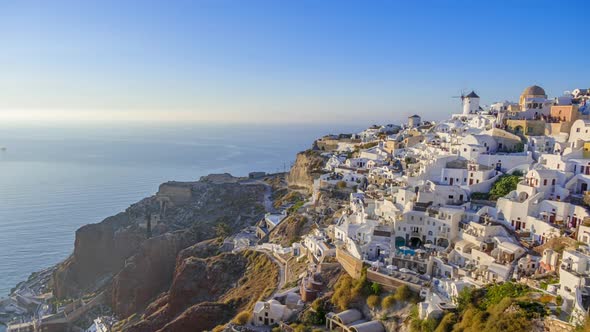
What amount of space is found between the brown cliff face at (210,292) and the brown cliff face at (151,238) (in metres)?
4.86

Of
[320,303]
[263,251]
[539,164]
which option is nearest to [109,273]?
[263,251]

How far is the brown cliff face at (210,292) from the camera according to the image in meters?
28.0

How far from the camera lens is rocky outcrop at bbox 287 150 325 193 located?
2067 inches

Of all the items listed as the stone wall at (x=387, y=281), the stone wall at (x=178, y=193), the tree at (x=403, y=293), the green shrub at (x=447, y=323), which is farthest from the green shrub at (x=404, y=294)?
the stone wall at (x=178, y=193)

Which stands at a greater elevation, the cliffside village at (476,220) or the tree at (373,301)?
the cliffside village at (476,220)

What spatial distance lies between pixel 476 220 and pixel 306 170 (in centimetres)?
3122

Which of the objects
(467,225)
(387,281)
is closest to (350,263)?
(387,281)

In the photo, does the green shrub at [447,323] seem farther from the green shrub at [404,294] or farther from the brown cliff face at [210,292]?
the brown cliff face at [210,292]

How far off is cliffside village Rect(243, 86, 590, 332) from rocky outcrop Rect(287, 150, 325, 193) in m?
13.1

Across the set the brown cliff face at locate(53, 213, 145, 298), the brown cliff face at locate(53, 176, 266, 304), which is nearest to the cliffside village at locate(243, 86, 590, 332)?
the brown cliff face at locate(53, 176, 266, 304)

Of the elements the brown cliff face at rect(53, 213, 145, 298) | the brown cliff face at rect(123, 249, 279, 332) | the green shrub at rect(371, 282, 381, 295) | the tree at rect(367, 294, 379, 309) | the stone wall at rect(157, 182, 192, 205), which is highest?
the green shrub at rect(371, 282, 381, 295)

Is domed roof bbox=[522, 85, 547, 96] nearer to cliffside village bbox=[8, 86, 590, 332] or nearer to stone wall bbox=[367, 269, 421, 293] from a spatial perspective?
cliffside village bbox=[8, 86, 590, 332]

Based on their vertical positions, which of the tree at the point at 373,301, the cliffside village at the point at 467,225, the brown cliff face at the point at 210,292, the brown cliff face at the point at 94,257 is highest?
the cliffside village at the point at 467,225

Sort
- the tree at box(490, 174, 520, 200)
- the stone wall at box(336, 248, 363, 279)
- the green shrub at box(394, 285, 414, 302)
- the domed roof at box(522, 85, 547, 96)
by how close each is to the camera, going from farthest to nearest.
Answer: the domed roof at box(522, 85, 547, 96) < the tree at box(490, 174, 520, 200) < the stone wall at box(336, 248, 363, 279) < the green shrub at box(394, 285, 414, 302)
